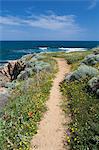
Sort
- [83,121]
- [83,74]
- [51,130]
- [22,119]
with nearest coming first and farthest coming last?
[83,121]
[51,130]
[22,119]
[83,74]

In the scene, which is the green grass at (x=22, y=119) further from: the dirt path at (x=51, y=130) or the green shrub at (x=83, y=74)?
the green shrub at (x=83, y=74)

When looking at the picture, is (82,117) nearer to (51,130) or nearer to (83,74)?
(51,130)

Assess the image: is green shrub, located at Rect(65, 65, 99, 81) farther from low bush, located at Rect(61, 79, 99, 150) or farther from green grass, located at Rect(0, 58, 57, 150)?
green grass, located at Rect(0, 58, 57, 150)

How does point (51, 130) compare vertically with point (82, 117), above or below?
below

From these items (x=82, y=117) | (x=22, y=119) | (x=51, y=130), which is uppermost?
(x=82, y=117)

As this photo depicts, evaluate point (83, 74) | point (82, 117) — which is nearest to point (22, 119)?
point (82, 117)

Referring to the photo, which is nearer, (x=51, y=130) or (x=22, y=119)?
(x=51, y=130)

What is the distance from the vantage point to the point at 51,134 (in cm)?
1184

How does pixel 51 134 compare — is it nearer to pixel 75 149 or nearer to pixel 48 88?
pixel 75 149

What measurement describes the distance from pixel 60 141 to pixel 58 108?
4006mm

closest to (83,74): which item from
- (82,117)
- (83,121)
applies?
(82,117)

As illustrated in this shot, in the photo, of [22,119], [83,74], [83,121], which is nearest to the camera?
[83,121]

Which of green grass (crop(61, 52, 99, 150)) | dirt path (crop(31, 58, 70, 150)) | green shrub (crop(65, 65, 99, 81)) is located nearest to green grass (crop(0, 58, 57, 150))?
dirt path (crop(31, 58, 70, 150))

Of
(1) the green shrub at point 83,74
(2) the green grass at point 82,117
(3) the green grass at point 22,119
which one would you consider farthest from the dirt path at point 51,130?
(1) the green shrub at point 83,74
